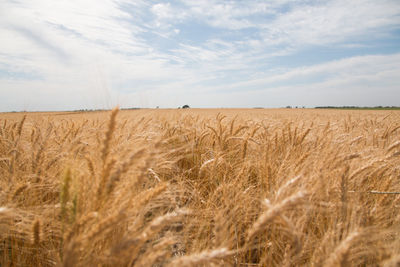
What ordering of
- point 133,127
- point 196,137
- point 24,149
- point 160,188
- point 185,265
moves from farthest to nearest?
1. point 196,137
2. point 133,127
3. point 24,149
4. point 160,188
5. point 185,265

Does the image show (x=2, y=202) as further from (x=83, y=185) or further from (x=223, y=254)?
(x=223, y=254)

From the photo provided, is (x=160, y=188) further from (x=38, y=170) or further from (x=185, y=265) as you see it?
(x=38, y=170)

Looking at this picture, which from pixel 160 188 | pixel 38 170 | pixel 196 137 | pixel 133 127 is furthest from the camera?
pixel 196 137

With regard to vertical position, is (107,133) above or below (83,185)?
above

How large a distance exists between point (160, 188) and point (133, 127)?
1.63 meters

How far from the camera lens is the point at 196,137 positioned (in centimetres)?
244

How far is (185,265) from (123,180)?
52cm

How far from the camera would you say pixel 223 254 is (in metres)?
0.63

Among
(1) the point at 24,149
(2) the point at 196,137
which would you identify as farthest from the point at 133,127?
(1) the point at 24,149

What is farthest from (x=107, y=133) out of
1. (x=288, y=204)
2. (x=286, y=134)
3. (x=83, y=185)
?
(x=286, y=134)

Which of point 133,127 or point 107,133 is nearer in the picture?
point 107,133

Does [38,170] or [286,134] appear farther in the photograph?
[286,134]

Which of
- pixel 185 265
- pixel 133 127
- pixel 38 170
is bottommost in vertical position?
pixel 185 265

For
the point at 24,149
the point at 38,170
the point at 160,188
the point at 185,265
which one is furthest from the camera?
the point at 24,149
